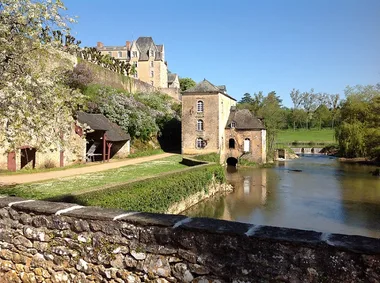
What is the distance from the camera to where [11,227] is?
4.30 metres

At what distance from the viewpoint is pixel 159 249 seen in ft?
11.3

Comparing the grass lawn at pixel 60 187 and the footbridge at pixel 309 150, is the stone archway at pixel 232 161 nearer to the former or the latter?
the grass lawn at pixel 60 187

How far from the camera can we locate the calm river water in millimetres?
16333

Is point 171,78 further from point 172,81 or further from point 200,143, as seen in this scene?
point 200,143

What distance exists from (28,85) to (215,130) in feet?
95.7

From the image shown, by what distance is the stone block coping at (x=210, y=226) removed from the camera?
2807mm

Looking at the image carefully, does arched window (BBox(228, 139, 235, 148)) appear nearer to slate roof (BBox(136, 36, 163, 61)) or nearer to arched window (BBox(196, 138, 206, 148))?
arched window (BBox(196, 138, 206, 148))

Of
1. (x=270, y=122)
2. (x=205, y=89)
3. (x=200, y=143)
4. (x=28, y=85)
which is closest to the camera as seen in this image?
(x=28, y=85)

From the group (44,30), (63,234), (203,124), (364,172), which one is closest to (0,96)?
(44,30)

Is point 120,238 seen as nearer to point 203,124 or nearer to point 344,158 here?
point 203,124

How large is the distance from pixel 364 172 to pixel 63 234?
120 feet

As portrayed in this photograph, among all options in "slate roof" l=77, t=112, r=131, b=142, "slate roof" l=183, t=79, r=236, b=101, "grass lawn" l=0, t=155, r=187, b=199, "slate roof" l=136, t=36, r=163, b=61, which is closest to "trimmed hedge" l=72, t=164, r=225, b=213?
"grass lawn" l=0, t=155, r=187, b=199

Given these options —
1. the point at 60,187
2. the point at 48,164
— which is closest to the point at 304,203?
the point at 60,187

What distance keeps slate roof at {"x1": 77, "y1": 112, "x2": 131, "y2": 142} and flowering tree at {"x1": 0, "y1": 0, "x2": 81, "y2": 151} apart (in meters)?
14.1
